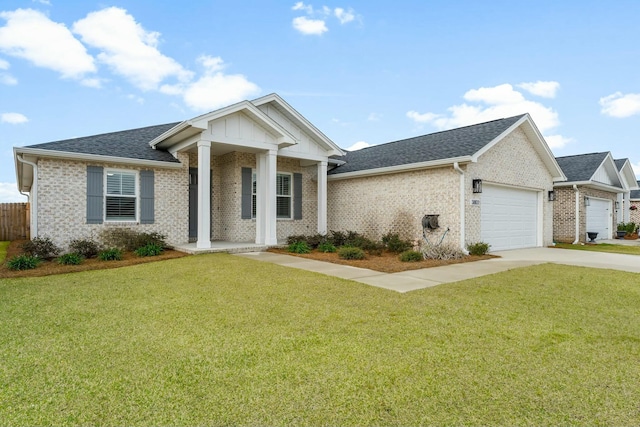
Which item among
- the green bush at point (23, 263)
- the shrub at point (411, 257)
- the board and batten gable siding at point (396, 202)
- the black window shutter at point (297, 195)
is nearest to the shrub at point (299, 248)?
the black window shutter at point (297, 195)

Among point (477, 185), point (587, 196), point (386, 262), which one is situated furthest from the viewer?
point (587, 196)

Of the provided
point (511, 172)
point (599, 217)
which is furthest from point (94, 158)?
point (599, 217)

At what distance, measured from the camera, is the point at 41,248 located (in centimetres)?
942

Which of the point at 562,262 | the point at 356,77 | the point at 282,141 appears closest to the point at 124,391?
the point at 282,141

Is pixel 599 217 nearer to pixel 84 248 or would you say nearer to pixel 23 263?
pixel 84 248

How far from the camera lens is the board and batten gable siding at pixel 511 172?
1127 cm

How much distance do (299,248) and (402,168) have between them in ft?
14.7

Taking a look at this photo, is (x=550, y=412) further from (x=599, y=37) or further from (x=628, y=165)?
(x=628, y=165)

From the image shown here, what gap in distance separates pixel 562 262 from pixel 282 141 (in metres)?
9.02

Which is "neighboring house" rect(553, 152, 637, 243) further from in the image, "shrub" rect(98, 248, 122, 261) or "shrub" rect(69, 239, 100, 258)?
"shrub" rect(69, 239, 100, 258)

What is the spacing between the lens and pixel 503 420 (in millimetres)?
2318

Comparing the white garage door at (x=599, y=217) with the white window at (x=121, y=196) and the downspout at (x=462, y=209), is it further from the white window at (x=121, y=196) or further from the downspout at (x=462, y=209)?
the white window at (x=121, y=196)

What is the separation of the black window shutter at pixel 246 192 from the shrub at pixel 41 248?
5618 mm

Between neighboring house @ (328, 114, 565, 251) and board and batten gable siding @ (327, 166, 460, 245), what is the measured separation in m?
0.03
